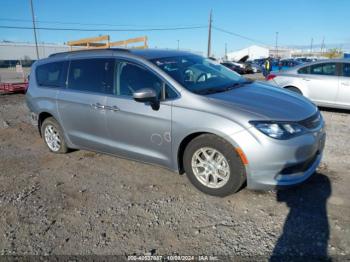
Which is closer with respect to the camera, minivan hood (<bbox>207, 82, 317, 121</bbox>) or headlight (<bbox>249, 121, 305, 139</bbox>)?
headlight (<bbox>249, 121, 305, 139</bbox>)

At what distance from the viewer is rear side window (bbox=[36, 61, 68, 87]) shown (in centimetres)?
480

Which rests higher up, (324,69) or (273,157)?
(324,69)

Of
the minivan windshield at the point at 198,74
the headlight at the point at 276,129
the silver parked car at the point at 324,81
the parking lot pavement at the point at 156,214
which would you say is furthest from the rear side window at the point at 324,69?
the headlight at the point at 276,129

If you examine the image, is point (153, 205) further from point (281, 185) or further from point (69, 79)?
point (69, 79)

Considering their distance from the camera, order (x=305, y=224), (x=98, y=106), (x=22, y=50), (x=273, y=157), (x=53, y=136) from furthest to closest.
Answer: (x=22, y=50) → (x=53, y=136) → (x=98, y=106) → (x=273, y=157) → (x=305, y=224)

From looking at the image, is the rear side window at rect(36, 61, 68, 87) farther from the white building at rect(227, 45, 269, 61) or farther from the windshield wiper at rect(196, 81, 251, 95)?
the white building at rect(227, 45, 269, 61)

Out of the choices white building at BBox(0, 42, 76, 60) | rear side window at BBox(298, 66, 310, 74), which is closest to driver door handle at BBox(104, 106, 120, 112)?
rear side window at BBox(298, 66, 310, 74)

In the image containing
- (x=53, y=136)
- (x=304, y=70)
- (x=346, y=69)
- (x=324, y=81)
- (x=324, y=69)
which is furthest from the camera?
(x=304, y=70)

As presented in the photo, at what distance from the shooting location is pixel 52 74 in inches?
197

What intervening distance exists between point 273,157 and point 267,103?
71cm

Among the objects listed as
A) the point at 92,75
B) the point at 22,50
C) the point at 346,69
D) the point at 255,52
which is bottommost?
the point at 255,52

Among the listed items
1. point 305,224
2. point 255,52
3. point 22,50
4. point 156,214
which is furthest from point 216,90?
point 255,52

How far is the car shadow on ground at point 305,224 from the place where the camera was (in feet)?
8.29

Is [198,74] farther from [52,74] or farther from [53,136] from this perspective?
[53,136]
